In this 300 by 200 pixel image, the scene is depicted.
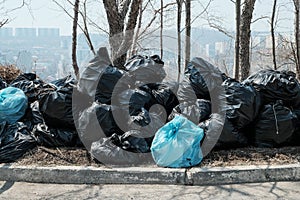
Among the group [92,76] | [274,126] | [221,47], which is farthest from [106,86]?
[221,47]

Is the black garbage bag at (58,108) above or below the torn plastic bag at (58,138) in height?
above

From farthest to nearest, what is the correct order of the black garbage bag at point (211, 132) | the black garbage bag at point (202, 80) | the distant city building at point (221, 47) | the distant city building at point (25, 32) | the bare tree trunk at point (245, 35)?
the distant city building at point (221, 47), the distant city building at point (25, 32), the bare tree trunk at point (245, 35), the black garbage bag at point (202, 80), the black garbage bag at point (211, 132)

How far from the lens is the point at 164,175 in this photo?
3295 mm

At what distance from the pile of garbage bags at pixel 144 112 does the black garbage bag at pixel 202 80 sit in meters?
0.01

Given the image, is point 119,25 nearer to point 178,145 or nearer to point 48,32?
point 178,145

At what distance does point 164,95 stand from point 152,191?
1325mm

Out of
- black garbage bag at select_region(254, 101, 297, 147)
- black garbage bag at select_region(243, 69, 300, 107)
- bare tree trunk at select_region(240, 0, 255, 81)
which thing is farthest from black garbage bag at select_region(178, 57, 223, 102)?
bare tree trunk at select_region(240, 0, 255, 81)

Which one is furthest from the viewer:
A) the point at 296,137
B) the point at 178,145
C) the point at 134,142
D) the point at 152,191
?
the point at 296,137

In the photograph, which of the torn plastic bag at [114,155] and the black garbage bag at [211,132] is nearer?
the torn plastic bag at [114,155]

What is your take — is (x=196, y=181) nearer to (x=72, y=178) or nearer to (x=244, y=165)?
(x=244, y=165)

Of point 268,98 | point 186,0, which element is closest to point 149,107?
point 268,98

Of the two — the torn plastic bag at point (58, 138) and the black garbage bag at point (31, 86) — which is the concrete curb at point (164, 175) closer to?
the torn plastic bag at point (58, 138)

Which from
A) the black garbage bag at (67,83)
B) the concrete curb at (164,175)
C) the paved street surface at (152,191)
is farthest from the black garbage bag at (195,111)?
the black garbage bag at (67,83)

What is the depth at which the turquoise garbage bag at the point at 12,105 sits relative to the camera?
13.7 feet
